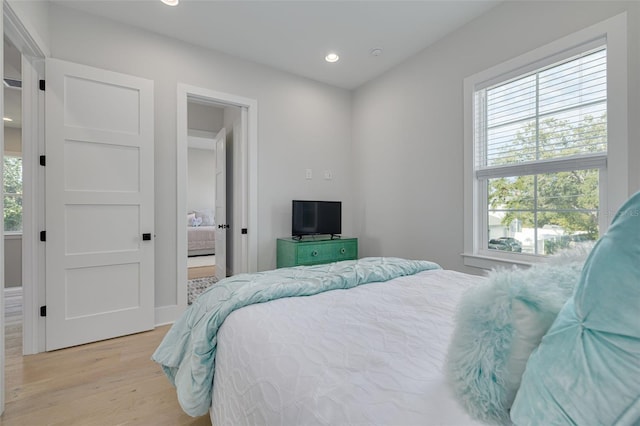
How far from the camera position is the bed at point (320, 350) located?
0.67m

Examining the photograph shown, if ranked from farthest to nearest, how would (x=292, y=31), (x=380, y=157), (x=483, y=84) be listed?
1. (x=380, y=157)
2. (x=292, y=31)
3. (x=483, y=84)

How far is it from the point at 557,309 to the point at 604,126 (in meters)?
2.11

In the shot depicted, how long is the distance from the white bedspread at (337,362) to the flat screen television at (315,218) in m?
2.08

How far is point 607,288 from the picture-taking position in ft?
1.60

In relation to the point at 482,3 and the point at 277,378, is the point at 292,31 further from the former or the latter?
the point at 277,378

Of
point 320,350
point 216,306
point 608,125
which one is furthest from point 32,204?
point 608,125

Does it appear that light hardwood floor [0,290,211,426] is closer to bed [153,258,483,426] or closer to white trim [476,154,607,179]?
bed [153,258,483,426]

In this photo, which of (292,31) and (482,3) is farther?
(292,31)

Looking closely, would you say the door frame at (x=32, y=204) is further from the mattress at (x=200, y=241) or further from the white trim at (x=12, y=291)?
the mattress at (x=200, y=241)

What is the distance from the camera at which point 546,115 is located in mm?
2219

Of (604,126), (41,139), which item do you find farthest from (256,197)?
(604,126)

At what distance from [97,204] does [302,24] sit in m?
2.46

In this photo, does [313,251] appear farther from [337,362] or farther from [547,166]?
[337,362]

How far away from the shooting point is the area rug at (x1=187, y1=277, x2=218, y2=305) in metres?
3.78
